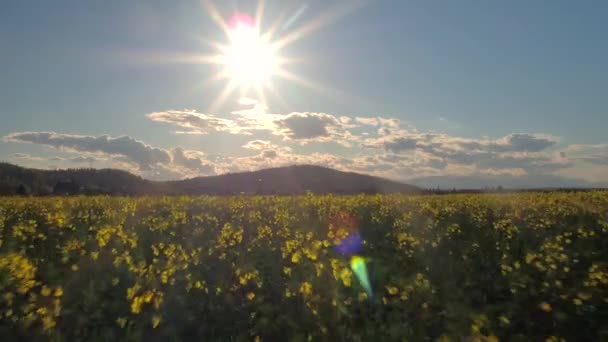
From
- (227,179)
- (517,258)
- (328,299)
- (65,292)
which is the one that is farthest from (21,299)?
(227,179)

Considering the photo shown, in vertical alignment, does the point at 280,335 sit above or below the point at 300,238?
below

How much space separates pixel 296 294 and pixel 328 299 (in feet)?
2.42

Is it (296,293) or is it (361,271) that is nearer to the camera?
(296,293)

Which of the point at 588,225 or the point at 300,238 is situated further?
the point at 588,225

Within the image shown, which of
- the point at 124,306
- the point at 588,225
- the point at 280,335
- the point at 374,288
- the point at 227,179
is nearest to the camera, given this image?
the point at 280,335

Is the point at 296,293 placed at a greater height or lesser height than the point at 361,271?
lesser

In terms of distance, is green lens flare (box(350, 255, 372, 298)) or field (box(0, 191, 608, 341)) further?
green lens flare (box(350, 255, 372, 298))

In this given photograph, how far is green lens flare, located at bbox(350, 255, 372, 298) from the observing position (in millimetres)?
7895

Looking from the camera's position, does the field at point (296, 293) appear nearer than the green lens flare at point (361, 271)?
Yes

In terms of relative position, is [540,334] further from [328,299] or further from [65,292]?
[65,292]

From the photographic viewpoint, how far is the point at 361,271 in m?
8.73

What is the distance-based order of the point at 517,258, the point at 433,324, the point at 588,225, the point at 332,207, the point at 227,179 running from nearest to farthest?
the point at 433,324, the point at 517,258, the point at 588,225, the point at 332,207, the point at 227,179

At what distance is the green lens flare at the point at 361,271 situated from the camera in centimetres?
789

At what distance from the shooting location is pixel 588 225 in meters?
15.4
